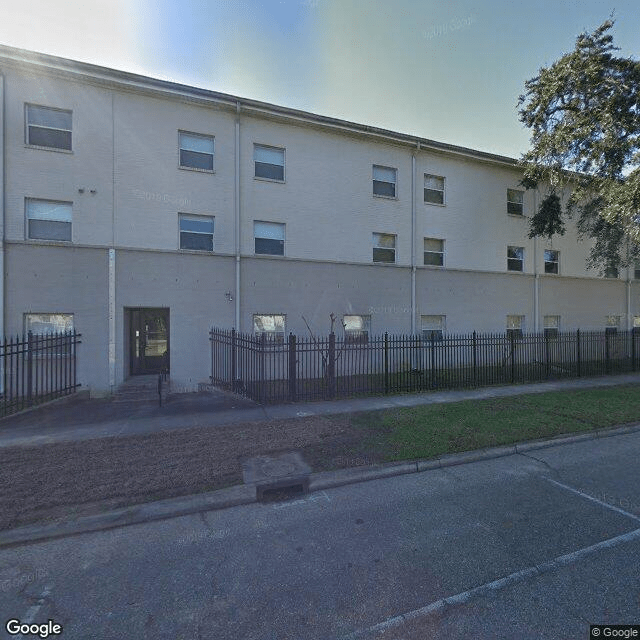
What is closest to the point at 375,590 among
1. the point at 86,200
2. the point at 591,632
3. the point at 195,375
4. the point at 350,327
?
the point at 591,632

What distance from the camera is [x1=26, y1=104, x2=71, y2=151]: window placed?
10.5 meters

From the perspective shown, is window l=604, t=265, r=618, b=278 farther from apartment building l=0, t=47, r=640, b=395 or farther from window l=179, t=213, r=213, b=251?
window l=179, t=213, r=213, b=251

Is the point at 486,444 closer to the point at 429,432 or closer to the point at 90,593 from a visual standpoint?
the point at 429,432

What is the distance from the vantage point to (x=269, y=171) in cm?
1306

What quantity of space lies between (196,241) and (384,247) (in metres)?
7.26

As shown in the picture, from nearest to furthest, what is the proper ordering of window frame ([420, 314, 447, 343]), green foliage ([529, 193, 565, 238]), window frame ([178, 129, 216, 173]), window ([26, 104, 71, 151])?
window ([26, 104, 71, 151]) < window frame ([178, 129, 216, 173]) < green foliage ([529, 193, 565, 238]) < window frame ([420, 314, 447, 343])

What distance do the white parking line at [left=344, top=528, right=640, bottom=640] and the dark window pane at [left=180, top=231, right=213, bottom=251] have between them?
11.5 meters

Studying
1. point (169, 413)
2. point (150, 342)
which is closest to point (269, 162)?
point (150, 342)

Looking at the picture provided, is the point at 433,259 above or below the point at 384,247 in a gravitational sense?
below

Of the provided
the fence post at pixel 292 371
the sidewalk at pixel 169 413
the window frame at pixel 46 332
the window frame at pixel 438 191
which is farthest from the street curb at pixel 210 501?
the window frame at pixel 438 191

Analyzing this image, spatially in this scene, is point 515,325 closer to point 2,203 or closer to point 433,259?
point 433,259

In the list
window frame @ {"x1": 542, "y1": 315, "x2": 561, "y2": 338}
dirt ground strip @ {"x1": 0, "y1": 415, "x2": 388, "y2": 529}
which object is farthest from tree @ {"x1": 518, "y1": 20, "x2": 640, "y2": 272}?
dirt ground strip @ {"x1": 0, "y1": 415, "x2": 388, "y2": 529}

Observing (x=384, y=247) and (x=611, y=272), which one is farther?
(x=611, y=272)

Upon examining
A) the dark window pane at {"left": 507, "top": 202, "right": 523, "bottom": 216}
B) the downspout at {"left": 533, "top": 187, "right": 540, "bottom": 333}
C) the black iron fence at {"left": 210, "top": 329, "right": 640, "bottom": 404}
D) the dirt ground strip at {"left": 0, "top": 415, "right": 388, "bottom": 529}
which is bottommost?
the dirt ground strip at {"left": 0, "top": 415, "right": 388, "bottom": 529}
